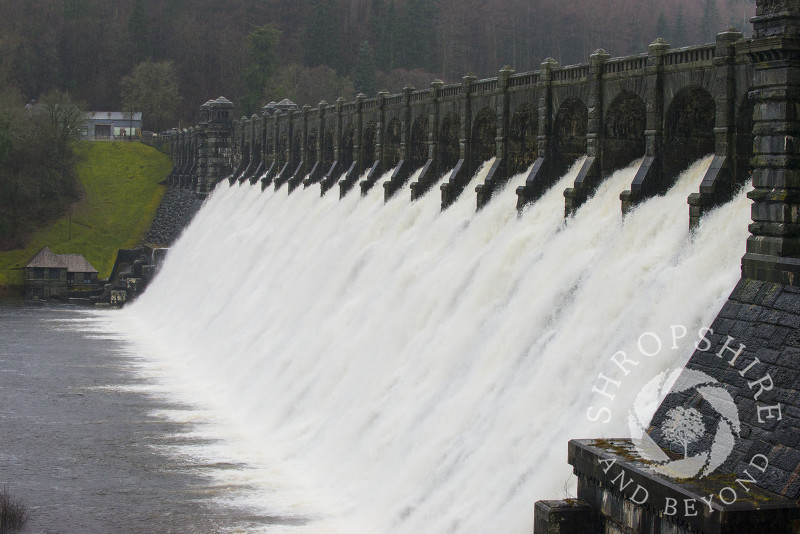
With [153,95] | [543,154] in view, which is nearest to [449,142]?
[543,154]

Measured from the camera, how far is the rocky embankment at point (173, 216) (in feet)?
311

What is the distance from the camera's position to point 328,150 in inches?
2955

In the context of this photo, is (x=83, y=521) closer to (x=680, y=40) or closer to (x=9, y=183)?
(x=9, y=183)

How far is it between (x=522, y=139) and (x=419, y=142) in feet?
43.1

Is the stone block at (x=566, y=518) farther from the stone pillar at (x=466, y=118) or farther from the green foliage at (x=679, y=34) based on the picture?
the green foliage at (x=679, y=34)

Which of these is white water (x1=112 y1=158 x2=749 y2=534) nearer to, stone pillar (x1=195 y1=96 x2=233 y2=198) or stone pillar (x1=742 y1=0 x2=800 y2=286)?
stone pillar (x1=742 y1=0 x2=800 y2=286)

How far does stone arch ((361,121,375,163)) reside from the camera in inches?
2569

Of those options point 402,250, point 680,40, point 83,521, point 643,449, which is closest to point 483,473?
point 643,449

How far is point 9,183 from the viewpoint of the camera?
3962 inches

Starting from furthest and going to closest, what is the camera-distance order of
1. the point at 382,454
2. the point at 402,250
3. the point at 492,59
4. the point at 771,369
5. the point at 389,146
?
the point at 492,59 < the point at 389,146 < the point at 402,250 < the point at 382,454 < the point at 771,369

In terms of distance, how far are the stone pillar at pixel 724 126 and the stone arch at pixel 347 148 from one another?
40837mm

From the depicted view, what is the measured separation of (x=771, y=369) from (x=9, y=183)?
91854 millimetres

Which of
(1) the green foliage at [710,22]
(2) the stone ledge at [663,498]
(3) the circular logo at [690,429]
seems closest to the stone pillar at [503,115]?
(3) the circular logo at [690,429]

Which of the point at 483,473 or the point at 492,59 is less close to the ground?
the point at 492,59
